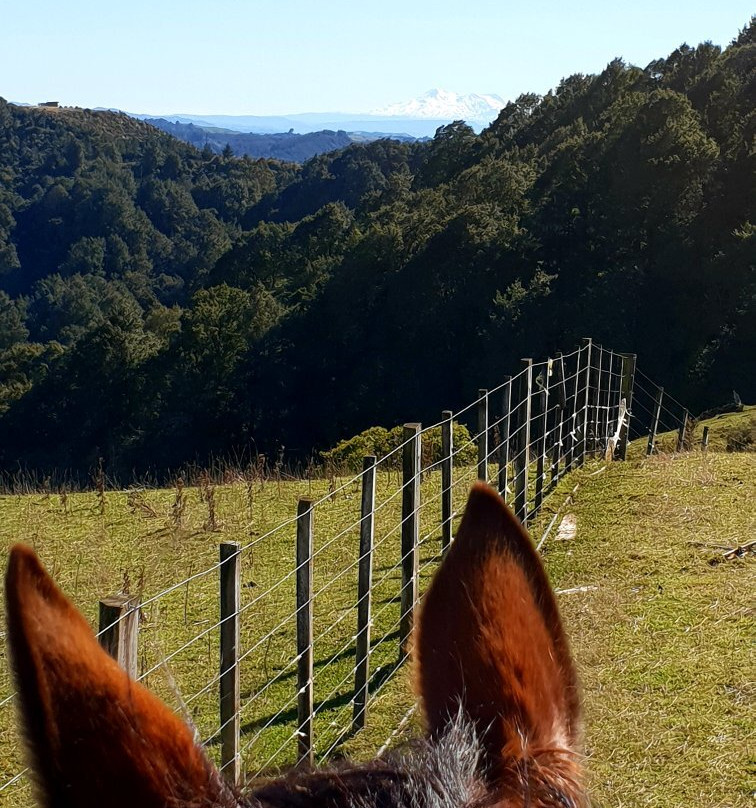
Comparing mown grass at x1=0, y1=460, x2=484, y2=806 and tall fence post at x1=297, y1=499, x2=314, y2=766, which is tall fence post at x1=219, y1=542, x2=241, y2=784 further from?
tall fence post at x1=297, y1=499, x2=314, y2=766

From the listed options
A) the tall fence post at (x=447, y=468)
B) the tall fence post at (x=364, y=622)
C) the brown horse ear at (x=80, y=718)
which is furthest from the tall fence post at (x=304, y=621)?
the brown horse ear at (x=80, y=718)

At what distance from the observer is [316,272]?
51.1 meters

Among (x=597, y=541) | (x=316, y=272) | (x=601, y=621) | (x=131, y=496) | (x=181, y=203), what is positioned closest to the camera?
(x=601, y=621)

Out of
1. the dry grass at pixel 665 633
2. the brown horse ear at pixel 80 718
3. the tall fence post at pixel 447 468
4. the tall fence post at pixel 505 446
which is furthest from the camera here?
the tall fence post at pixel 505 446

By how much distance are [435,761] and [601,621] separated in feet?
16.6

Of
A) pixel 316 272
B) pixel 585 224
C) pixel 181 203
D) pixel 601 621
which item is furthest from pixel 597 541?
pixel 181 203

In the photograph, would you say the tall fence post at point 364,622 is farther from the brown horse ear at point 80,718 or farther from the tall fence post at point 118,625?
the brown horse ear at point 80,718

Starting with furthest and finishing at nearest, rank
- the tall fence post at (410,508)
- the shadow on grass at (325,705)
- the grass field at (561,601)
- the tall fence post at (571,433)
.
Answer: the tall fence post at (571,433) < the tall fence post at (410,508) < the shadow on grass at (325,705) < the grass field at (561,601)

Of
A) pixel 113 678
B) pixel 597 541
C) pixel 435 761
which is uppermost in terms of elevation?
pixel 113 678

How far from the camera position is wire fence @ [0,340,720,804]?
11.8 ft

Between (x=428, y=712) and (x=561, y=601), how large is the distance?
5216 millimetres

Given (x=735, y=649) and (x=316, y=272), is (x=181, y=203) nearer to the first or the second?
(x=316, y=272)

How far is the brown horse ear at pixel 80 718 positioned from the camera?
691 mm

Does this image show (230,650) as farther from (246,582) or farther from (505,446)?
(505,446)
